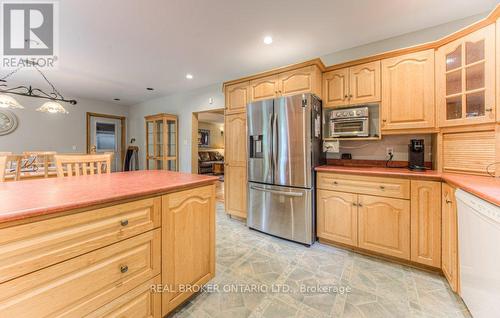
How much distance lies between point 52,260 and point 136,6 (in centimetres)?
217

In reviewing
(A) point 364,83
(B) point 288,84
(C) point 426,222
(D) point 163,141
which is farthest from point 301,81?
(D) point 163,141

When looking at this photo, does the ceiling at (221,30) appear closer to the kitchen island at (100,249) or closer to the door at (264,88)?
the door at (264,88)

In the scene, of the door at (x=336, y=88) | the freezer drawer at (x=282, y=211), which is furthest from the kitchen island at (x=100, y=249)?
the door at (x=336, y=88)

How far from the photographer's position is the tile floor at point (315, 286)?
144 centimetres

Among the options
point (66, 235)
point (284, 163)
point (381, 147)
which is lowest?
point (66, 235)

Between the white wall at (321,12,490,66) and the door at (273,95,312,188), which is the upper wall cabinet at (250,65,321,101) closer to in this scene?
the door at (273,95,312,188)

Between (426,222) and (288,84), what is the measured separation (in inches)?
79.5

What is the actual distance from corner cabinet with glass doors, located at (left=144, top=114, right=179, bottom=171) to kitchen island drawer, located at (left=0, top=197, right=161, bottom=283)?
390cm

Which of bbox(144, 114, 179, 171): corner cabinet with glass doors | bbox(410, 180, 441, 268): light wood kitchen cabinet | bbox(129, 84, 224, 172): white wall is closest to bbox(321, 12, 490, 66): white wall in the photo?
bbox(410, 180, 441, 268): light wood kitchen cabinet

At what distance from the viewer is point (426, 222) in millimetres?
1826

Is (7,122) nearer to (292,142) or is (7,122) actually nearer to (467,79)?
(292,142)

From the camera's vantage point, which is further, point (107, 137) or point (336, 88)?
point (107, 137)

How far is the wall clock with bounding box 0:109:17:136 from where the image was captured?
4312 millimetres

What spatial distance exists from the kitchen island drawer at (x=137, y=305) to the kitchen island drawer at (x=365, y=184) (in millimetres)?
1846
